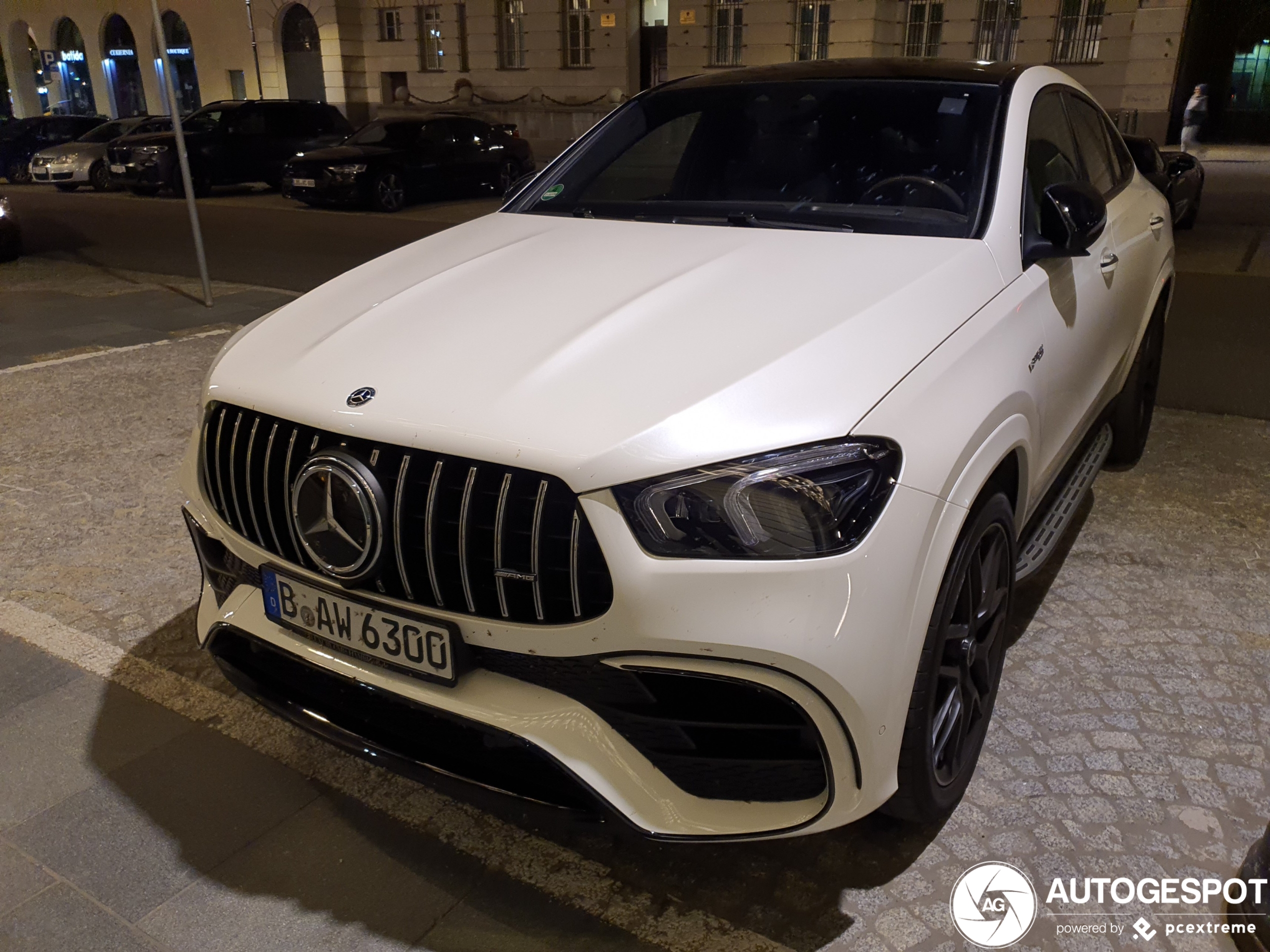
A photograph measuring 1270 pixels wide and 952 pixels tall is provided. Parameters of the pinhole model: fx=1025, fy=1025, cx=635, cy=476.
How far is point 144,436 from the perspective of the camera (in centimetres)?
507

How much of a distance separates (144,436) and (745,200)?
3.52 metres

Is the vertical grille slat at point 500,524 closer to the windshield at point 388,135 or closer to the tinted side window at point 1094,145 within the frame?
the tinted side window at point 1094,145

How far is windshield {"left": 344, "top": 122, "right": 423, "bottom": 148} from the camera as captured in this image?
1521cm

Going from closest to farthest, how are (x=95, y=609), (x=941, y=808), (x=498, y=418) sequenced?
(x=498, y=418), (x=941, y=808), (x=95, y=609)

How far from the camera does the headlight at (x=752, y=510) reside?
5.54ft

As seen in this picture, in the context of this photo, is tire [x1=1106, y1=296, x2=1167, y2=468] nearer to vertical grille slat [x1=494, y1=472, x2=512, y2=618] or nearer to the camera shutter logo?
the camera shutter logo

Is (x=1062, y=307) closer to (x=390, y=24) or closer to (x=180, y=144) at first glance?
(x=180, y=144)

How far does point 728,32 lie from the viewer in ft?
79.2

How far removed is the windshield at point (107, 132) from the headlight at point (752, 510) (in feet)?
72.1

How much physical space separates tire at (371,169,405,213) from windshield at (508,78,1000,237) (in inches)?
477

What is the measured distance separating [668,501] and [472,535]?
35 centimetres

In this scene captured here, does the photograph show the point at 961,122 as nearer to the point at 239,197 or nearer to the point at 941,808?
the point at 941,808

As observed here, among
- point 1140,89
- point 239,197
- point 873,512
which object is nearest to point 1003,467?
point 873,512

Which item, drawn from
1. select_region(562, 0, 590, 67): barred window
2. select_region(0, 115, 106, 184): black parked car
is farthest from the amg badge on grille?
select_region(562, 0, 590, 67): barred window
